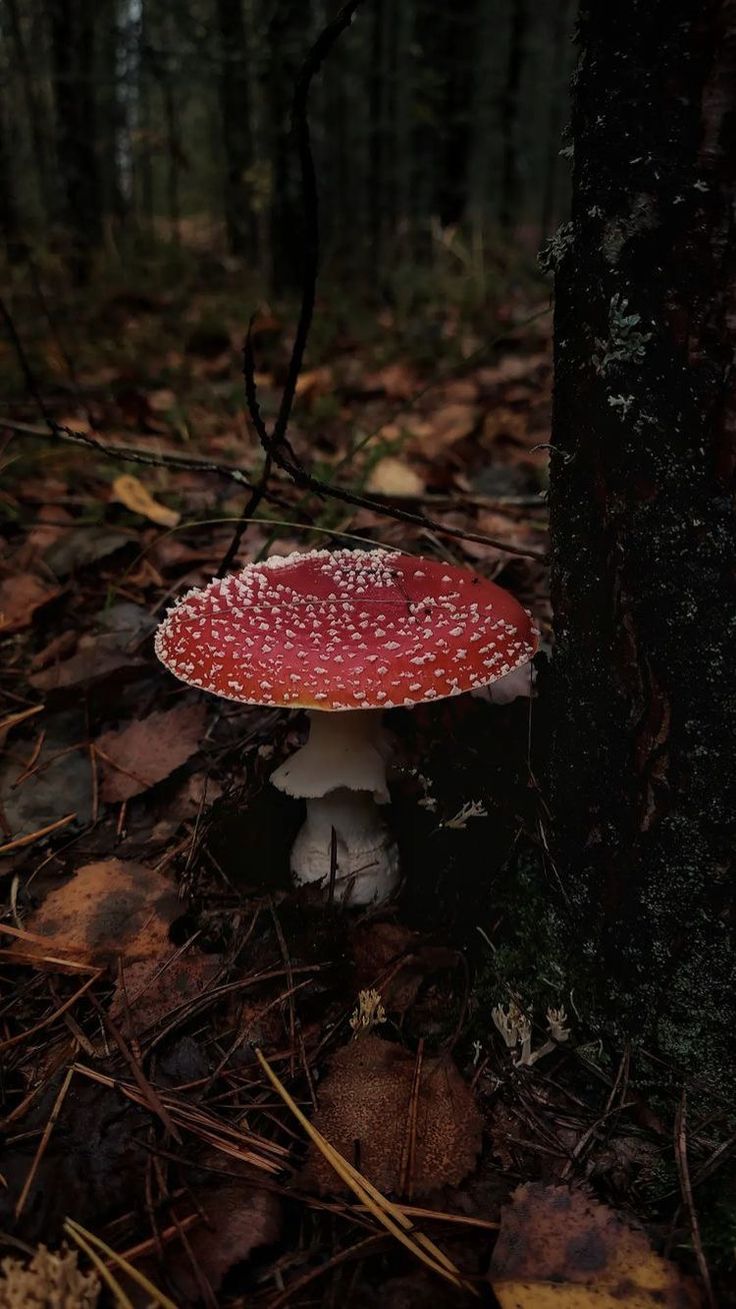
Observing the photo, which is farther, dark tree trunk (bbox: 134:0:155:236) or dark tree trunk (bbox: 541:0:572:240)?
dark tree trunk (bbox: 541:0:572:240)

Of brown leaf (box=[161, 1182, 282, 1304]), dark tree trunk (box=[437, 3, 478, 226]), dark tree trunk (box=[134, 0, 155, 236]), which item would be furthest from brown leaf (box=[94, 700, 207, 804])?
dark tree trunk (box=[437, 3, 478, 226])

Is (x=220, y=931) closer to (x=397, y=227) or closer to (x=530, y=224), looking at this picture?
(x=397, y=227)

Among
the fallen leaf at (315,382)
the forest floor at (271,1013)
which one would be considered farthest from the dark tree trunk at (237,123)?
the forest floor at (271,1013)

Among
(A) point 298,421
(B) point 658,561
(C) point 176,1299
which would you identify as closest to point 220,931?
(C) point 176,1299

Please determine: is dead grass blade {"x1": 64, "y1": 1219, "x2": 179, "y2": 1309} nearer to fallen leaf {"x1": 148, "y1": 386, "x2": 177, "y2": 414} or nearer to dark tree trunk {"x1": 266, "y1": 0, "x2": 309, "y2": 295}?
fallen leaf {"x1": 148, "y1": 386, "x2": 177, "y2": 414}

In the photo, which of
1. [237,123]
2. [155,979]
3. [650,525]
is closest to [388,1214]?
[155,979]

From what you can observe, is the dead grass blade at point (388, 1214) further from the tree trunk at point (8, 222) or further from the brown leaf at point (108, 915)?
the tree trunk at point (8, 222)
